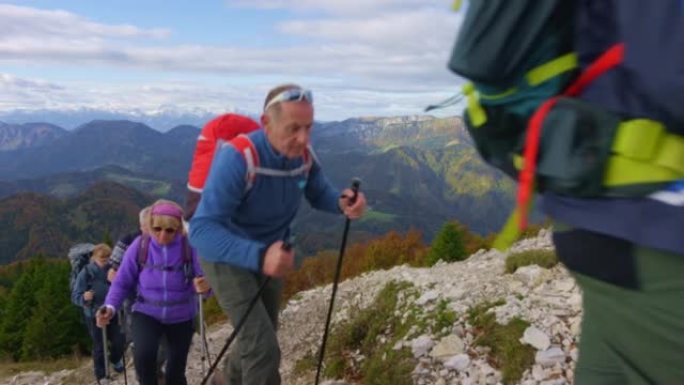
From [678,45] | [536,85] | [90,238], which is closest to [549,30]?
[536,85]

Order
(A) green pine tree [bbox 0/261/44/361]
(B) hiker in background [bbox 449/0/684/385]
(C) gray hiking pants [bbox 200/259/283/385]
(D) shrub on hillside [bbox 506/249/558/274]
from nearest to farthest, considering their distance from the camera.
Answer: (B) hiker in background [bbox 449/0/684/385], (C) gray hiking pants [bbox 200/259/283/385], (D) shrub on hillside [bbox 506/249/558/274], (A) green pine tree [bbox 0/261/44/361]

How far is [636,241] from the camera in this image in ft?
4.70

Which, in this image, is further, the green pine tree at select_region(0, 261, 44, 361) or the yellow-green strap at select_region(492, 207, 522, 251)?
the green pine tree at select_region(0, 261, 44, 361)

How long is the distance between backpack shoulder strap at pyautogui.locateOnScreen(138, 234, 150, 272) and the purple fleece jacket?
0.10ft

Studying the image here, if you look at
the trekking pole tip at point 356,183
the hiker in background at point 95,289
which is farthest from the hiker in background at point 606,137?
the hiker in background at point 95,289

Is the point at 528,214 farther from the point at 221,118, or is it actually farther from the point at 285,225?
the point at 221,118

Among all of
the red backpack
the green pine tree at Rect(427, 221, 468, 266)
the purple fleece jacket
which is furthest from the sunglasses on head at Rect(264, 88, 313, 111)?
the green pine tree at Rect(427, 221, 468, 266)

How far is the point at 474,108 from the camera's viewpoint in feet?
5.81

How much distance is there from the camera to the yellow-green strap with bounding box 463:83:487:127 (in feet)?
5.77

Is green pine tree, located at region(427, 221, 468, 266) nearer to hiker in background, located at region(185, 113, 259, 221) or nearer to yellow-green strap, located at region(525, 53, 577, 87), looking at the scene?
hiker in background, located at region(185, 113, 259, 221)

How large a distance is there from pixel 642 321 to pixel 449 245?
105 ft

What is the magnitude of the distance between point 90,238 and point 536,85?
194 metres

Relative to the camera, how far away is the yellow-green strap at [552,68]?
161cm

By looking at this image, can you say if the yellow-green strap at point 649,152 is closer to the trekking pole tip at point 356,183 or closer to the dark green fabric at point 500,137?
the dark green fabric at point 500,137
